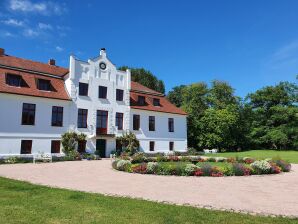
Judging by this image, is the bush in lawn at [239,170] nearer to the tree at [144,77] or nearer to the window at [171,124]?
the window at [171,124]

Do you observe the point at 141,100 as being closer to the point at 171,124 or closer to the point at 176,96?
the point at 171,124

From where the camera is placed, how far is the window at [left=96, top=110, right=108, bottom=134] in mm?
33344

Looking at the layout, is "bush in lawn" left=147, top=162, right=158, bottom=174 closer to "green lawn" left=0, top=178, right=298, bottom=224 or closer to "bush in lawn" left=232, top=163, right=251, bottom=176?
"bush in lawn" left=232, top=163, right=251, bottom=176

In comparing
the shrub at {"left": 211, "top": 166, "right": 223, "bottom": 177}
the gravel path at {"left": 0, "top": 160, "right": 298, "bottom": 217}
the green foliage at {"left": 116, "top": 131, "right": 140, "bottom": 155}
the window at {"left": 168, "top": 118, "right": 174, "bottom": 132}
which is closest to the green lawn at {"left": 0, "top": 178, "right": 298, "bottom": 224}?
the gravel path at {"left": 0, "top": 160, "right": 298, "bottom": 217}

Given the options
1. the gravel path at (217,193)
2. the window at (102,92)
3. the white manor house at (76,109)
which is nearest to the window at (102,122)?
the white manor house at (76,109)

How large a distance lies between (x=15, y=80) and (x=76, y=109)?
21.9 feet

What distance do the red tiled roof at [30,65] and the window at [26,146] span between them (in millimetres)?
7623

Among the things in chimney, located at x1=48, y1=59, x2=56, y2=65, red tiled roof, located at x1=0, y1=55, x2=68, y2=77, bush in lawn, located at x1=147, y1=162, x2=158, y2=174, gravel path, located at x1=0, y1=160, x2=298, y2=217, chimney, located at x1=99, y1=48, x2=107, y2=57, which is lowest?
gravel path, located at x1=0, y1=160, x2=298, y2=217

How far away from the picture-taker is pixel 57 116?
30.2 m

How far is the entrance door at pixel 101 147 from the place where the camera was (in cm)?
3294

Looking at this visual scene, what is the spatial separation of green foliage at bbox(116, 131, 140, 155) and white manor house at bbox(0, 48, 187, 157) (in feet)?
3.10

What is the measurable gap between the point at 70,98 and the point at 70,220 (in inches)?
1005

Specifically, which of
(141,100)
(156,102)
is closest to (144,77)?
(156,102)

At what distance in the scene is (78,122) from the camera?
31.8 m
